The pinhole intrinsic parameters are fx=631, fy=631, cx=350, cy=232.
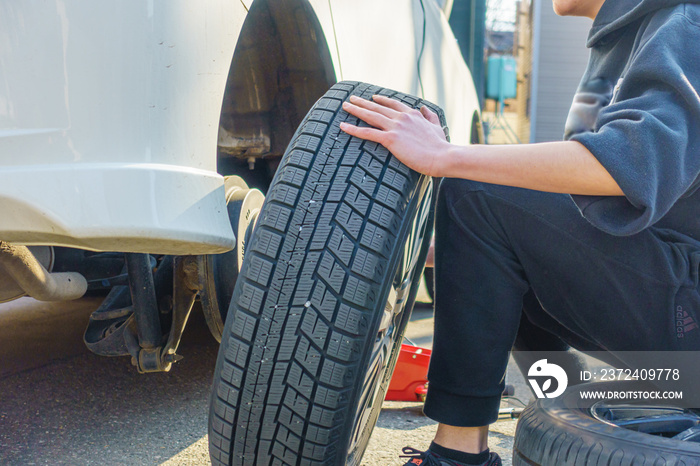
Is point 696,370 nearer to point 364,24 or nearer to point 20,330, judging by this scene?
point 364,24

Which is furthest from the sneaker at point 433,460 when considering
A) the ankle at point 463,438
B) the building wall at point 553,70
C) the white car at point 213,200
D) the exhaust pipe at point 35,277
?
the building wall at point 553,70

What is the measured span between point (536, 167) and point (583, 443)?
436mm

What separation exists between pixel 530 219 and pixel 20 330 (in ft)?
6.76

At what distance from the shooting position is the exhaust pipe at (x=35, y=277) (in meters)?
1.13

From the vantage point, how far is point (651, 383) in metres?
1.19

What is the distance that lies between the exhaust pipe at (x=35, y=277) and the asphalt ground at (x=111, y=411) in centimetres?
37

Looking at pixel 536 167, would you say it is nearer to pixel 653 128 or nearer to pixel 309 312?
pixel 653 128

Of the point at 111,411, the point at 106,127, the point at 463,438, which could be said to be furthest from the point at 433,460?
the point at 111,411

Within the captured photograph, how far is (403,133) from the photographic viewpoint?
1.07m

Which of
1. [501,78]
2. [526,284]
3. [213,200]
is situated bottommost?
[526,284]

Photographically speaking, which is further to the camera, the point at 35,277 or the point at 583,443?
the point at 35,277

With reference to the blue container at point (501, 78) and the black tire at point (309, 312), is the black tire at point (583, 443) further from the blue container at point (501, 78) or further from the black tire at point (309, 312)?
the blue container at point (501, 78)

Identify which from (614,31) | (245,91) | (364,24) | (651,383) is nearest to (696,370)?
(651,383)

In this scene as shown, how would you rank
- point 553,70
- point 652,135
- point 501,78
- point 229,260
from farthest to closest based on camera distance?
1. point 501,78
2. point 553,70
3. point 229,260
4. point 652,135
